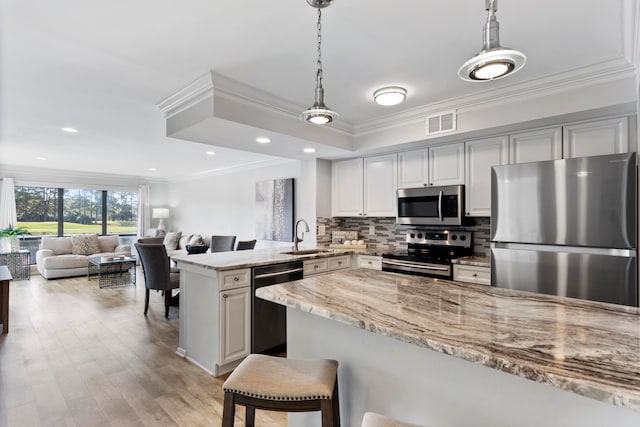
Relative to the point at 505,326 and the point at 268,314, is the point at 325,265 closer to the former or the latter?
the point at 268,314

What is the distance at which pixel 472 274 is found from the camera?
2.96m

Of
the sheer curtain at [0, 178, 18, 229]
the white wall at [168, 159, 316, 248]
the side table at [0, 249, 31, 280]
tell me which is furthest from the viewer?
the sheer curtain at [0, 178, 18, 229]

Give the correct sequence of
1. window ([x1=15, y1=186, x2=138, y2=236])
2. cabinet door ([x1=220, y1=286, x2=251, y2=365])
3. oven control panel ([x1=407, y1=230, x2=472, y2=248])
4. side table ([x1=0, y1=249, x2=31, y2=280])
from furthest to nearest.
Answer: window ([x1=15, y1=186, x2=138, y2=236]) < side table ([x1=0, y1=249, x2=31, y2=280]) < oven control panel ([x1=407, y1=230, x2=472, y2=248]) < cabinet door ([x1=220, y1=286, x2=251, y2=365])

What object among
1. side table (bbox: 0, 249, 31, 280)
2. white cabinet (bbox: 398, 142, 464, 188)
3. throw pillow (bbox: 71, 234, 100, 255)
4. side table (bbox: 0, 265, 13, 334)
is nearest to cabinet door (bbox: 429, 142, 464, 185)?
white cabinet (bbox: 398, 142, 464, 188)

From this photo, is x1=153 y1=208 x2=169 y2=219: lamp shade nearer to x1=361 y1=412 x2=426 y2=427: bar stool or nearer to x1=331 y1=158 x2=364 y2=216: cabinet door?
x1=331 y1=158 x2=364 y2=216: cabinet door

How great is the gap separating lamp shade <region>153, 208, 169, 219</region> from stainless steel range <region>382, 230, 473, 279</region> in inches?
285

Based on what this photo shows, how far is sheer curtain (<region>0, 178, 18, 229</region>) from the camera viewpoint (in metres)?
6.75

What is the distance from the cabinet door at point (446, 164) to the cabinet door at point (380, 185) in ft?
1.51

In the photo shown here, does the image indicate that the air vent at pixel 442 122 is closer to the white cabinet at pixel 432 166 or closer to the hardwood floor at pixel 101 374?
the white cabinet at pixel 432 166

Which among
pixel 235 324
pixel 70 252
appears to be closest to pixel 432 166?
pixel 235 324

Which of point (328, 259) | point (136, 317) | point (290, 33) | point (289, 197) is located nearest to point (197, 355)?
point (328, 259)

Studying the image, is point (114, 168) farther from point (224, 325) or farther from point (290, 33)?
point (290, 33)

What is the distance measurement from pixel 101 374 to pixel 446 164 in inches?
148

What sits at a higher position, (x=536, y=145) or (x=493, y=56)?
(x=536, y=145)
